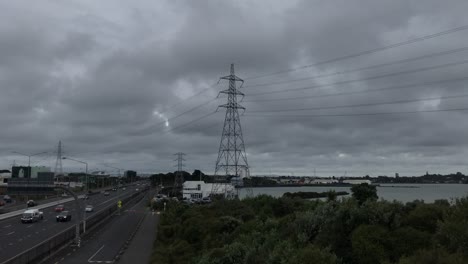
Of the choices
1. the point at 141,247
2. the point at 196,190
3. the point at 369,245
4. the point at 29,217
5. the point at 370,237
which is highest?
the point at 196,190

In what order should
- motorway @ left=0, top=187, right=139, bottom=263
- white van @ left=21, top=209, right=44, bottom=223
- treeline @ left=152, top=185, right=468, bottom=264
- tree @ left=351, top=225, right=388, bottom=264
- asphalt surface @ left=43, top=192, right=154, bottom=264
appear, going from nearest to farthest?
treeline @ left=152, top=185, right=468, bottom=264, tree @ left=351, top=225, right=388, bottom=264, asphalt surface @ left=43, top=192, right=154, bottom=264, motorway @ left=0, top=187, right=139, bottom=263, white van @ left=21, top=209, right=44, bottom=223

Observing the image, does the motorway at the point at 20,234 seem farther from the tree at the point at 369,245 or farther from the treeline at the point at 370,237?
the tree at the point at 369,245

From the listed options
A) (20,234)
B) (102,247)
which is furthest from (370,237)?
(20,234)

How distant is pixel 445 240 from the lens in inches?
805

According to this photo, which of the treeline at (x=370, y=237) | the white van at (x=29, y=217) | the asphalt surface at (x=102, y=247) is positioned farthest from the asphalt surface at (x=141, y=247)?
the white van at (x=29, y=217)

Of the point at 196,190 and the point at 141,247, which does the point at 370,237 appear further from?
the point at 196,190

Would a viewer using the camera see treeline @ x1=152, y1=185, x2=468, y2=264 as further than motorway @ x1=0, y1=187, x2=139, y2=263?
No

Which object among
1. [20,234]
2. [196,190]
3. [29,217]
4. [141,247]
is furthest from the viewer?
[196,190]

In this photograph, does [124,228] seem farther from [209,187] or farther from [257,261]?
[209,187]

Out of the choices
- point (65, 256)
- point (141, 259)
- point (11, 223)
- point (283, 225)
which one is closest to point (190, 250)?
point (141, 259)

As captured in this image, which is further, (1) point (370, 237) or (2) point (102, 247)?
(2) point (102, 247)

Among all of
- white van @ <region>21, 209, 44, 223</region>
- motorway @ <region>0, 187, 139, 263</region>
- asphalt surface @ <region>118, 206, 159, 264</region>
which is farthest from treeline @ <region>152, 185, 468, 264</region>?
white van @ <region>21, 209, 44, 223</region>

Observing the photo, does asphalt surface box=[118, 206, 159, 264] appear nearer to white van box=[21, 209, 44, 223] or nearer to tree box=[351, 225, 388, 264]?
white van box=[21, 209, 44, 223]

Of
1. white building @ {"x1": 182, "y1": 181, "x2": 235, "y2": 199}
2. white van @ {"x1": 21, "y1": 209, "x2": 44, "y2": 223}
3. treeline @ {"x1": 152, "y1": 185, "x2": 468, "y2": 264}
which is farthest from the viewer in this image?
white building @ {"x1": 182, "y1": 181, "x2": 235, "y2": 199}
